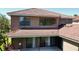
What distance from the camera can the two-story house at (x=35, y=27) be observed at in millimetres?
9324

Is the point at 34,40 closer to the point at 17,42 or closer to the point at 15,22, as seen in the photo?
the point at 17,42

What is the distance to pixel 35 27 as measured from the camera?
10.4 meters

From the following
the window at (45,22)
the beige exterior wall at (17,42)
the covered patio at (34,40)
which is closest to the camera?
the covered patio at (34,40)

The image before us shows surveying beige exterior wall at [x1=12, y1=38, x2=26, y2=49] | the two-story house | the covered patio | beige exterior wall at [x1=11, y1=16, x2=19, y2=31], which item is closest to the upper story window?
the two-story house

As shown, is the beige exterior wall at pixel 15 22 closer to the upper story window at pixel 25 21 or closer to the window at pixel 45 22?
the upper story window at pixel 25 21

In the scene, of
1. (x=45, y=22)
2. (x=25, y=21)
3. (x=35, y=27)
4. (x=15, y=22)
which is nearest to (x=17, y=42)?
(x=15, y=22)

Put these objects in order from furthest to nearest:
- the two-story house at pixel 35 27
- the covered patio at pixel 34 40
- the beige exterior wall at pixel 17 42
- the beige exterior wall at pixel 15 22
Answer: the beige exterior wall at pixel 15 22
the two-story house at pixel 35 27
the beige exterior wall at pixel 17 42
the covered patio at pixel 34 40

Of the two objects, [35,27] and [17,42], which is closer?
[17,42]

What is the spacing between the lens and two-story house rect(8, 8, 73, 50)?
30.6 ft

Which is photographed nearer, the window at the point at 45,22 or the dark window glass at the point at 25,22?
the dark window glass at the point at 25,22

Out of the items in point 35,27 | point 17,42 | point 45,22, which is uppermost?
point 45,22

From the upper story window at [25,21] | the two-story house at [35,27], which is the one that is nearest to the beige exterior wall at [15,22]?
the two-story house at [35,27]

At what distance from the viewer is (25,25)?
10.2m
